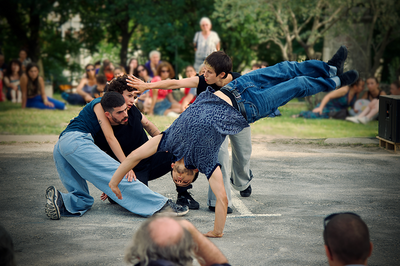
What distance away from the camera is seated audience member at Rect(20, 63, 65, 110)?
1389 cm

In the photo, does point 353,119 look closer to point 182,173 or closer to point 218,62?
point 218,62

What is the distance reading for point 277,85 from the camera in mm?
4602

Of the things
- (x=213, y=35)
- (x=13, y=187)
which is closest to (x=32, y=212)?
(x=13, y=187)

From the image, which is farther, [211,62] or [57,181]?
[57,181]

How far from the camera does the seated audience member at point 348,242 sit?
204 cm

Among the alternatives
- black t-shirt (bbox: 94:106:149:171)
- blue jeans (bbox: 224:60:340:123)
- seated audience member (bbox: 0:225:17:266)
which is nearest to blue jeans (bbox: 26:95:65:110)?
black t-shirt (bbox: 94:106:149:171)

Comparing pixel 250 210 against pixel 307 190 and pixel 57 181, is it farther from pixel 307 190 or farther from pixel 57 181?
pixel 57 181

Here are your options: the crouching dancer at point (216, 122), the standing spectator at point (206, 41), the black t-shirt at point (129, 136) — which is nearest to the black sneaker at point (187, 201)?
the black t-shirt at point (129, 136)

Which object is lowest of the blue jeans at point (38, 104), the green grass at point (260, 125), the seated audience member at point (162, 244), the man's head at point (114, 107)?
the green grass at point (260, 125)

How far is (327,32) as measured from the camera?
1484 cm

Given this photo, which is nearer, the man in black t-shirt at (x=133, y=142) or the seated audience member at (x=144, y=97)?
the man in black t-shirt at (x=133, y=142)

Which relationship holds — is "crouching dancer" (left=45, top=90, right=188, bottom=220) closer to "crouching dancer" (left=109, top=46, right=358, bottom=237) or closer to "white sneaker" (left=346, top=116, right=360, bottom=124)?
"crouching dancer" (left=109, top=46, right=358, bottom=237)

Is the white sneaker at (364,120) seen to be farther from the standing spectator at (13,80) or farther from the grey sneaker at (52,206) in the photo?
the standing spectator at (13,80)

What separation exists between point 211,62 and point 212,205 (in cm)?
155
